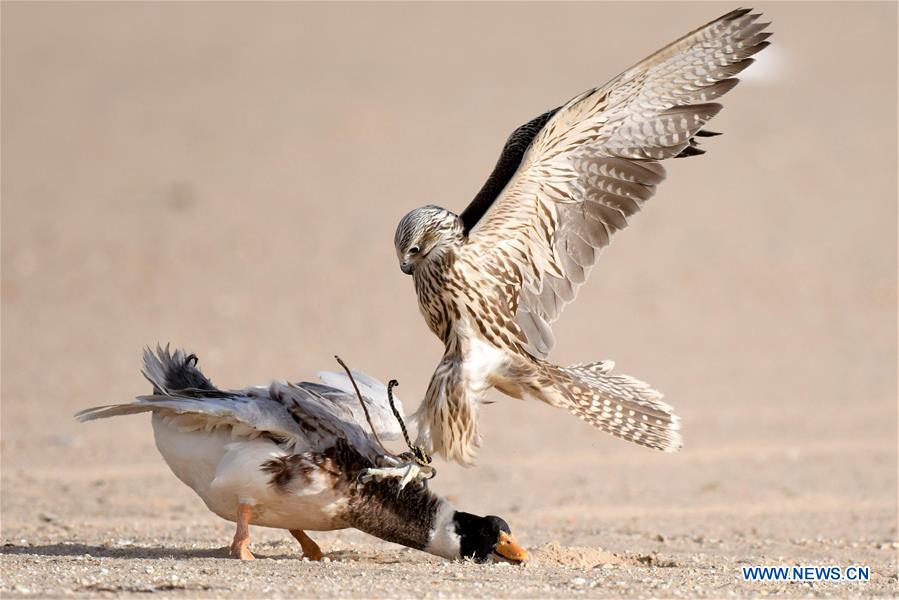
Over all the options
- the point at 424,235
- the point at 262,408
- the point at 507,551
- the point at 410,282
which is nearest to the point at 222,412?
the point at 262,408

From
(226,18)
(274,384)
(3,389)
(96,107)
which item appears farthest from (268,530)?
(226,18)

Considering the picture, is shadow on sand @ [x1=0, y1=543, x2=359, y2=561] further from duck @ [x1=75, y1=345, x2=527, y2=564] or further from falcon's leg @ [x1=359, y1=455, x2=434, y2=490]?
falcon's leg @ [x1=359, y1=455, x2=434, y2=490]

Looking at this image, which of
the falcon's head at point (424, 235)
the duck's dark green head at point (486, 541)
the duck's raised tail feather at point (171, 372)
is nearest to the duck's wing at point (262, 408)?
the duck's raised tail feather at point (171, 372)

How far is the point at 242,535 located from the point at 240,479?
321 millimetres

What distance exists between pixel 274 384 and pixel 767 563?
288 centimetres

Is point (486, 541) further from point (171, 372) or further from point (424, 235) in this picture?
point (171, 372)

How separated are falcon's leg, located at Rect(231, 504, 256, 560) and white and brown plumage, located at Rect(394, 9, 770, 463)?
979 millimetres

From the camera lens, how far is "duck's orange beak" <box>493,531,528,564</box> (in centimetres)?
692

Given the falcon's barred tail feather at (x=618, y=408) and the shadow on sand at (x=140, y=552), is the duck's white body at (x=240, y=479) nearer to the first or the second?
the shadow on sand at (x=140, y=552)

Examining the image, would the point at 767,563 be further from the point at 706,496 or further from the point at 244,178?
the point at 244,178

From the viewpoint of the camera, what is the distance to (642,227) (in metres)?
20.0

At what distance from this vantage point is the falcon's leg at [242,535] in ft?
22.6

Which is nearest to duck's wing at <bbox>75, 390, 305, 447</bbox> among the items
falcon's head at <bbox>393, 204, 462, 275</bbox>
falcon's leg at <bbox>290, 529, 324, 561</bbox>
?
falcon's leg at <bbox>290, 529, 324, 561</bbox>

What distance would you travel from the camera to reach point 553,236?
297 inches
